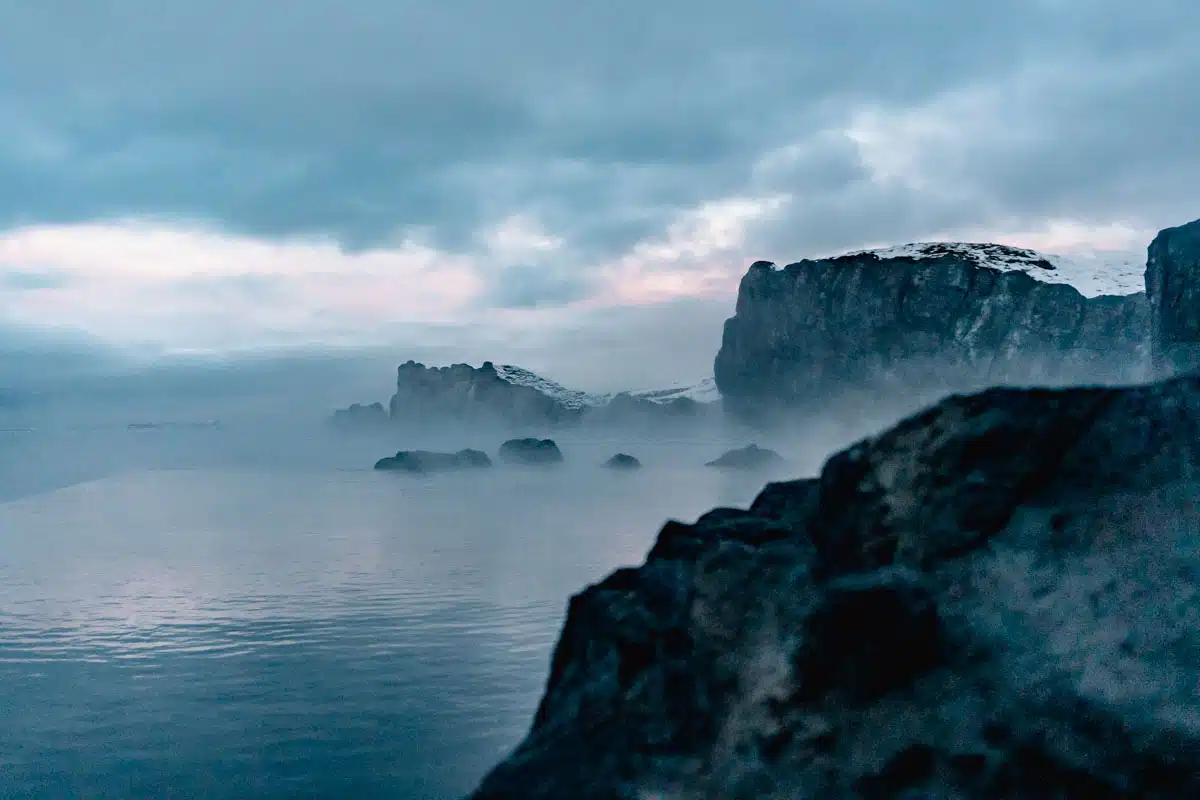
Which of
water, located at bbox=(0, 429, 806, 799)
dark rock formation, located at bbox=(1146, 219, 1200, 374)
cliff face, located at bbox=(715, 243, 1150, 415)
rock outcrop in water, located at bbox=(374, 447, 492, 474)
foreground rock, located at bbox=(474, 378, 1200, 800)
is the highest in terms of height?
cliff face, located at bbox=(715, 243, 1150, 415)

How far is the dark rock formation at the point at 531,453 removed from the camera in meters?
147

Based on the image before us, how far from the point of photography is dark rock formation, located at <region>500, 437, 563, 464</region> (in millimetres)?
146750

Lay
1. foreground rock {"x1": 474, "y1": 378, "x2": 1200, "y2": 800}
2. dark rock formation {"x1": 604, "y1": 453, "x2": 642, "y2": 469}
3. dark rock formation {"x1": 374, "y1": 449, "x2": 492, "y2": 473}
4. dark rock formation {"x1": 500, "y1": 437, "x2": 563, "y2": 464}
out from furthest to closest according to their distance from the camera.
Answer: dark rock formation {"x1": 500, "y1": 437, "x2": 563, "y2": 464} < dark rock formation {"x1": 604, "y1": 453, "x2": 642, "y2": 469} < dark rock formation {"x1": 374, "y1": 449, "x2": 492, "y2": 473} < foreground rock {"x1": 474, "y1": 378, "x2": 1200, "y2": 800}

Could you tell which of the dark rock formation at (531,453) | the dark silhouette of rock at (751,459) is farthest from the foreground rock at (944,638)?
the dark rock formation at (531,453)

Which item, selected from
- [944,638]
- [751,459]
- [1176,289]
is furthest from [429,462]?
[944,638]

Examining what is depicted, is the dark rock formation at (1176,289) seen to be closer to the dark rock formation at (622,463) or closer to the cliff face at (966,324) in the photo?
the dark rock formation at (622,463)

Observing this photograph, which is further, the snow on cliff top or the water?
the snow on cliff top

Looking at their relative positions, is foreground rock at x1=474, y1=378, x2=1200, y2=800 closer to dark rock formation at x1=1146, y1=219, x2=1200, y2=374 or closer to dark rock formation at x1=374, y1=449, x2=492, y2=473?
dark rock formation at x1=1146, y1=219, x2=1200, y2=374

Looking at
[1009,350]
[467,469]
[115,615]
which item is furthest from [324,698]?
[1009,350]

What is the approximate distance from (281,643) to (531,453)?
122418mm

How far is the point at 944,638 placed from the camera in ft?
21.1

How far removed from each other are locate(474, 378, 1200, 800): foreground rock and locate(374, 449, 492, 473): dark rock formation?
380 feet

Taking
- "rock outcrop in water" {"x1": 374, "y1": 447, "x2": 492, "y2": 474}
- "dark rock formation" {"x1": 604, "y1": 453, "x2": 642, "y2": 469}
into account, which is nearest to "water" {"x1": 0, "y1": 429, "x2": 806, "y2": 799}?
"rock outcrop in water" {"x1": 374, "y1": 447, "x2": 492, "y2": 474}

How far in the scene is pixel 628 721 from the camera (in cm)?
759
